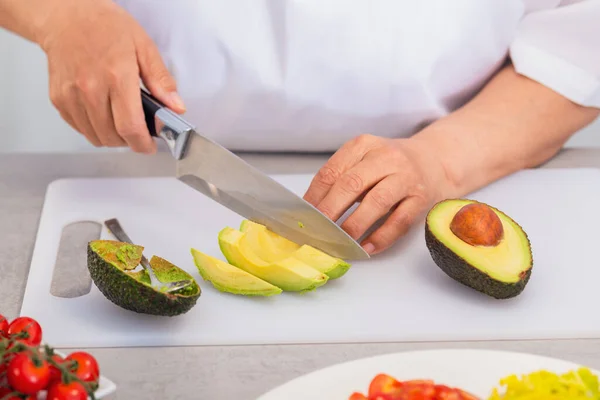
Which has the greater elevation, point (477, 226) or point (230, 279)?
A: point (477, 226)

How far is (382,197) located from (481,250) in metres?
0.19

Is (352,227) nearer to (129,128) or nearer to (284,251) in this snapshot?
(284,251)

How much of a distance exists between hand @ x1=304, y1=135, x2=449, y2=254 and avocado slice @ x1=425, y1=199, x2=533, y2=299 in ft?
0.30

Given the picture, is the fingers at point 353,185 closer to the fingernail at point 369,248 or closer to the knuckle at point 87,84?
the fingernail at point 369,248

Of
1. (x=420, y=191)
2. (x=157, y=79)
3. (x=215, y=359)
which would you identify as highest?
(x=157, y=79)

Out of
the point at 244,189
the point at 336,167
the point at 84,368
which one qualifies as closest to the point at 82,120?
the point at 244,189

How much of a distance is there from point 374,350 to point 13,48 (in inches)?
71.3

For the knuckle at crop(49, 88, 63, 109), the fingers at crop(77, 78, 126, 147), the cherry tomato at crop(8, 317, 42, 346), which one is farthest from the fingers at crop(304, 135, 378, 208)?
the cherry tomato at crop(8, 317, 42, 346)

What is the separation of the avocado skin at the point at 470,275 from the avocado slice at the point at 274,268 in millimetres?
158

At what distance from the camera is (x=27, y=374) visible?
738 millimetres

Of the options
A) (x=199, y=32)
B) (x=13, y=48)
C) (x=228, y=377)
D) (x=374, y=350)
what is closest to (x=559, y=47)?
(x=199, y=32)

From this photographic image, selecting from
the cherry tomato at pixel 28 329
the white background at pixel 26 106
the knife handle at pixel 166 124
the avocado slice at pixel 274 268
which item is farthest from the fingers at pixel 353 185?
the white background at pixel 26 106

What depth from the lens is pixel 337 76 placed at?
1.52m

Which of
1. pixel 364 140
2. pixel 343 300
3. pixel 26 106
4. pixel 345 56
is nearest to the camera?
pixel 343 300
